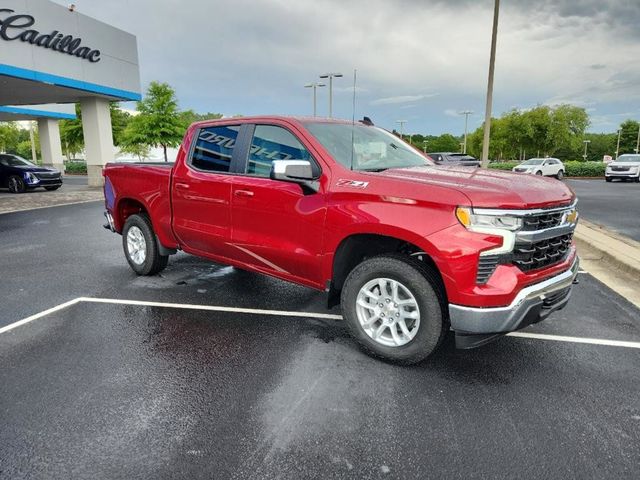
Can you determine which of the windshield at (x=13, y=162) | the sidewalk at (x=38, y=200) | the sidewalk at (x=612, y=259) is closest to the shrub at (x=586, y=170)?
the sidewalk at (x=612, y=259)

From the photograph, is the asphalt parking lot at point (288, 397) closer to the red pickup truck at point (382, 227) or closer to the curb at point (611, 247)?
the red pickup truck at point (382, 227)

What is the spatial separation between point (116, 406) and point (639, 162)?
3274 centimetres

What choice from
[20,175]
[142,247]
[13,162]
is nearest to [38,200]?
[20,175]

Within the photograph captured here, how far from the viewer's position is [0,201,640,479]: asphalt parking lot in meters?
2.49

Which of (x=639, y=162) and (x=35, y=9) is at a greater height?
(x=35, y=9)

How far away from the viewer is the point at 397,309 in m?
3.54

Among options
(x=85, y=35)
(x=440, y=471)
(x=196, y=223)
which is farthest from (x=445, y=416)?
(x=85, y=35)

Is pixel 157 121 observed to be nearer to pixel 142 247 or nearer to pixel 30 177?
pixel 30 177

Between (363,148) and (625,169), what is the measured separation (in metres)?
30.1

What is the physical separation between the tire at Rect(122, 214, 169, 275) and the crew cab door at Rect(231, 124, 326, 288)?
184cm

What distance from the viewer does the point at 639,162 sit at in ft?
90.6

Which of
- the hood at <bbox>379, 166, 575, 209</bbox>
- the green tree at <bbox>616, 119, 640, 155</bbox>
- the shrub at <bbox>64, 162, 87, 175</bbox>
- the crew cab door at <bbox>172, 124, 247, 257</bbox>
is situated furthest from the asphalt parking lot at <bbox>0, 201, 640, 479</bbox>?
the green tree at <bbox>616, 119, 640, 155</bbox>

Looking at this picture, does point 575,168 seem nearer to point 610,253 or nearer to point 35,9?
point 610,253

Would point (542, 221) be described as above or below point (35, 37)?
below
